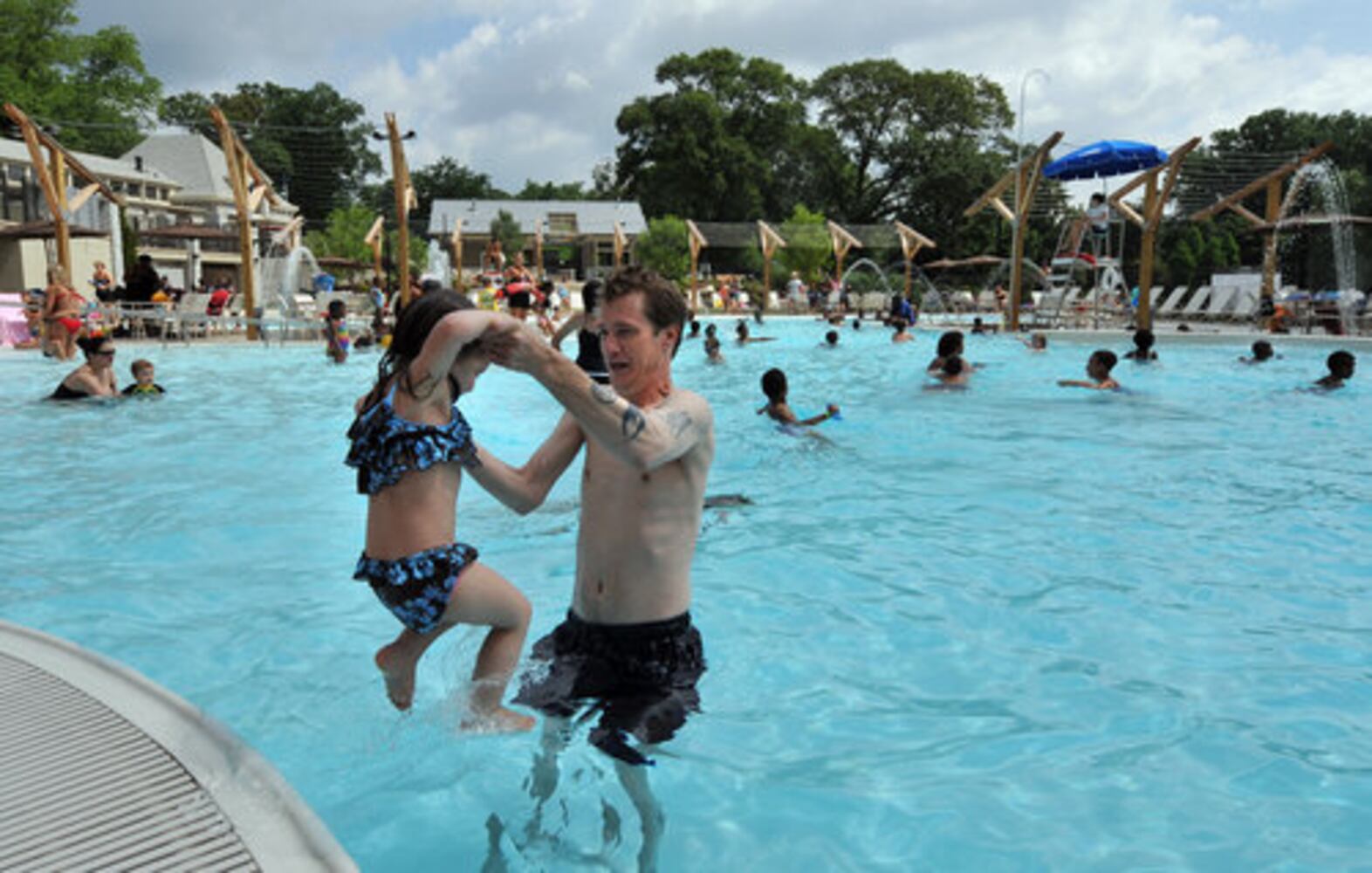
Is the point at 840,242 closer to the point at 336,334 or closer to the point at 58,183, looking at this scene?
the point at 336,334

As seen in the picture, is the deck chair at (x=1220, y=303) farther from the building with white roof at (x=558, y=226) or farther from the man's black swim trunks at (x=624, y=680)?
the building with white roof at (x=558, y=226)

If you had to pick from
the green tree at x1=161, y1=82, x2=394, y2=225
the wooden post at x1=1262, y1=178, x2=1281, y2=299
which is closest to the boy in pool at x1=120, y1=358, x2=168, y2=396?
the wooden post at x1=1262, y1=178, x2=1281, y2=299

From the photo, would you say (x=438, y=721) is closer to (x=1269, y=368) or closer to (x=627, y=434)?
(x=627, y=434)

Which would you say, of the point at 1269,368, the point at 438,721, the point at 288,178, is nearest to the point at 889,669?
the point at 438,721

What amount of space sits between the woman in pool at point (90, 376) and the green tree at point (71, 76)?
46.6m

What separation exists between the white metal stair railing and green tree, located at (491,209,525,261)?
56.4 metres

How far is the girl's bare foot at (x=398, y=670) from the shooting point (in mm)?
2715

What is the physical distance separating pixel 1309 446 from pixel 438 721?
381 inches

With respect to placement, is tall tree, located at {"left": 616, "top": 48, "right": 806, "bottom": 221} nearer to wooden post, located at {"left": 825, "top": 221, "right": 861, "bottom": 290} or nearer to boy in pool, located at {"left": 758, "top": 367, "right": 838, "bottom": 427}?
wooden post, located at {"left": 825, "top": 221, "right": 861, "bottom": 290}

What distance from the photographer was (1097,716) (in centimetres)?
384

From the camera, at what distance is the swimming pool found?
3129 millimetres

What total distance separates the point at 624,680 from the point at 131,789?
118 cm

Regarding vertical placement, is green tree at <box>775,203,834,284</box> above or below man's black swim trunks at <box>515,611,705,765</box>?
above

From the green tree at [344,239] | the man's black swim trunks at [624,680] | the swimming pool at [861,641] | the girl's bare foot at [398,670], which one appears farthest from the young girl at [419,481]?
the green tree at [344,239]
